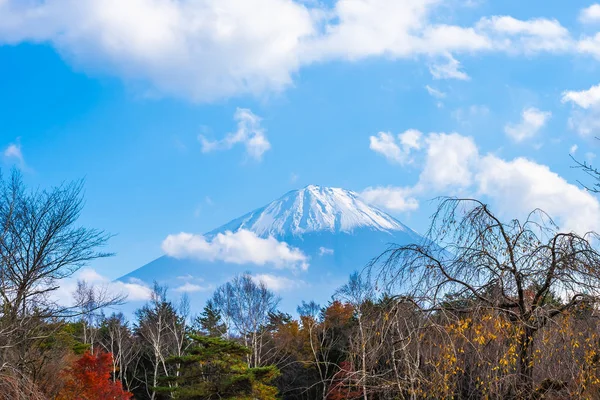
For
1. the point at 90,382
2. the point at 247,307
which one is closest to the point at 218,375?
the point at 90,382

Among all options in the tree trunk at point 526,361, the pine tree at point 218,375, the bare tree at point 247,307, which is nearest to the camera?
the tree trunk at point 526,361

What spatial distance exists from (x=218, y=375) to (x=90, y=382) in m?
5.47

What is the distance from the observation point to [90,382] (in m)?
20.8

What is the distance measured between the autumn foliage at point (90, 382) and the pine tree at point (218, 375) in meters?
3.26

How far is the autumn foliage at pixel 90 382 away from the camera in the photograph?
64.0ft

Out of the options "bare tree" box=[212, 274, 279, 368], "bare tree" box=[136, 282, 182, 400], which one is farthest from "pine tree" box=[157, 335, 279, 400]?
"bare tree" box=[136, 282, 182, 400]

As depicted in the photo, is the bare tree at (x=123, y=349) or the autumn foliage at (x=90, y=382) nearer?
the autumn foliage at (x=90, y=382)

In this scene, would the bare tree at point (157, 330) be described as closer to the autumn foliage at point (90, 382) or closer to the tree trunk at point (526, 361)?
the autumn foliage at point (90, 382)

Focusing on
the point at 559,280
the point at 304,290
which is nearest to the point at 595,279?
the point at 559,280

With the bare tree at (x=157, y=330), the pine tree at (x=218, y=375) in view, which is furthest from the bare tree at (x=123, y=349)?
the pine tree at (x=218, y=375)

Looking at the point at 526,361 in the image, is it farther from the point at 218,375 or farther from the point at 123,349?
the point at 123,349

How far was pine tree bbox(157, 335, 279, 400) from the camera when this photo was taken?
17.8m

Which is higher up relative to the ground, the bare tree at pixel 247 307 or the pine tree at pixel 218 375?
the bare tree at pixel 247 307

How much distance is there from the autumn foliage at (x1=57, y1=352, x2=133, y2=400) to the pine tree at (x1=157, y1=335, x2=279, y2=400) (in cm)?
326
